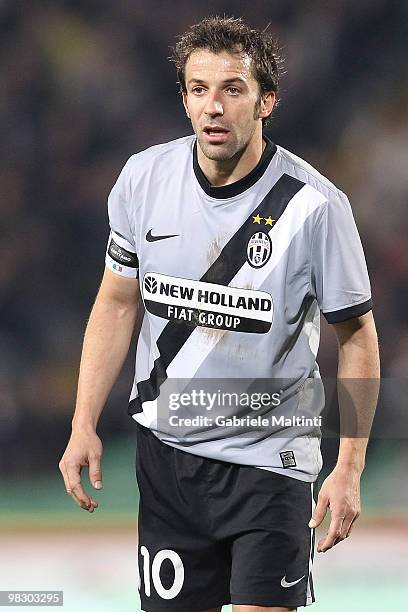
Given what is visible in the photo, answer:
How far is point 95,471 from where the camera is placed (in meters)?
2.49

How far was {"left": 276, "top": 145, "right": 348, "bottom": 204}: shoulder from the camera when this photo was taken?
243 cm

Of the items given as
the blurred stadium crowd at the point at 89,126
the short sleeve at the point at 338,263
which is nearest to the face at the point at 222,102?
the short sleeve at the point at 338,263

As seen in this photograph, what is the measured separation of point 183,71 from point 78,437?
2.65 feet

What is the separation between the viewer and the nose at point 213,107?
2369 mm

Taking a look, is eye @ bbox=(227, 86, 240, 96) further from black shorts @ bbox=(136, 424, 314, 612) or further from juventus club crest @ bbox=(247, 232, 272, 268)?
black shorts @ bbox=(136, 424, 314, 612)

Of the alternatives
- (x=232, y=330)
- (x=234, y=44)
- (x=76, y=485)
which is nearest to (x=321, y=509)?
(x=232, y=330)

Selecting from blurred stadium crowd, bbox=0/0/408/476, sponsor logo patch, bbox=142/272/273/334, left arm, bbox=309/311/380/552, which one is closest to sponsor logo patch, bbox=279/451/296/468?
left arm, bbox=309/311/380/552

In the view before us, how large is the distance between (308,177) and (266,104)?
192mm

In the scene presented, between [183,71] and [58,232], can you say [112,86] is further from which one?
[183,71]

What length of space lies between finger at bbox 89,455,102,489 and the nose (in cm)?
75

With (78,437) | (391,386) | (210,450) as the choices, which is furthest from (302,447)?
Result: (391,386)

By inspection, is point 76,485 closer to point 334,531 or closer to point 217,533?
point 217,533

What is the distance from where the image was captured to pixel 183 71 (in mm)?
2533

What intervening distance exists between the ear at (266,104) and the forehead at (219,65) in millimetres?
62
